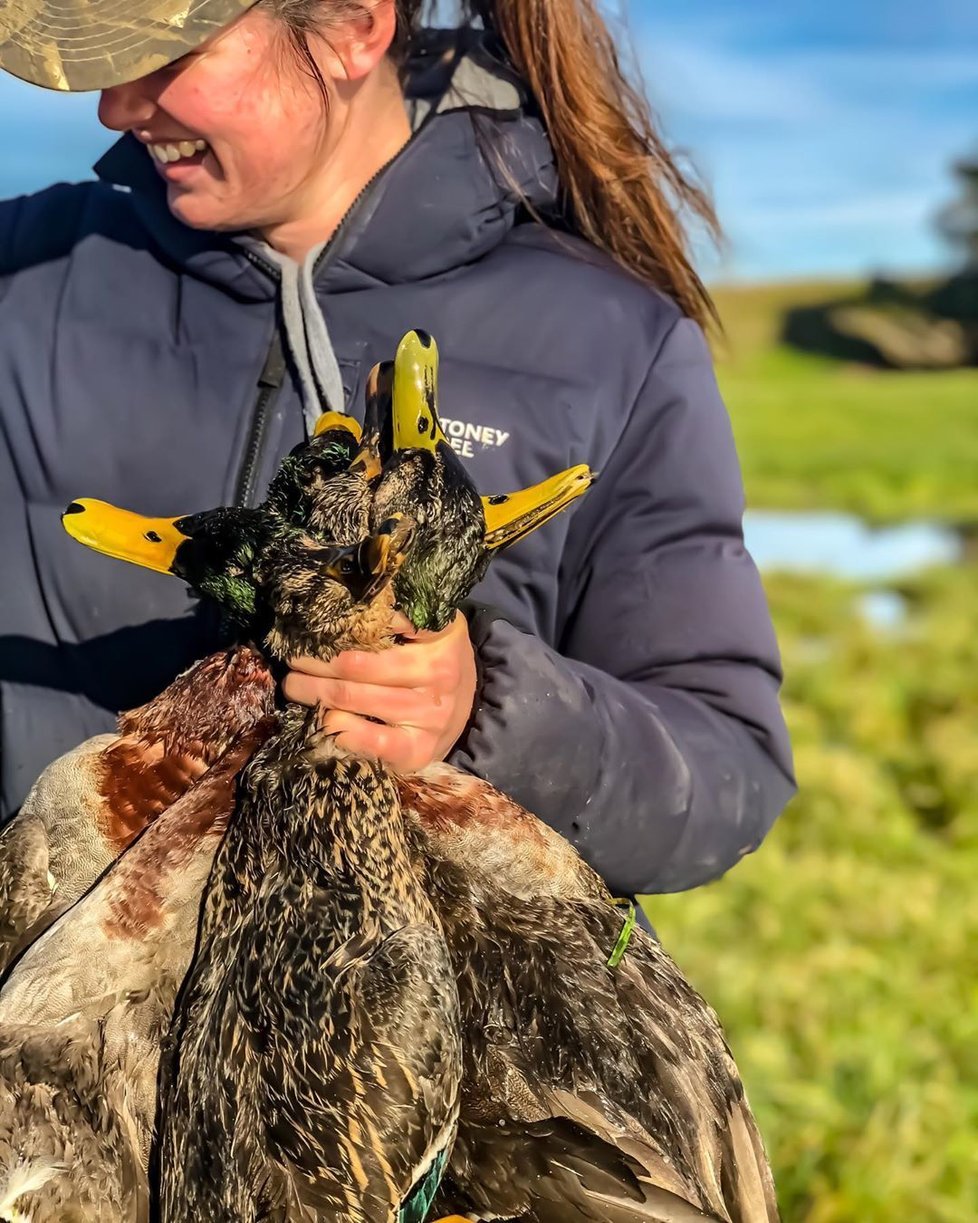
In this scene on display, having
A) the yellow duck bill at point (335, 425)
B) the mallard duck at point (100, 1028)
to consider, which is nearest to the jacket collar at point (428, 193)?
the yellow duck bill at point (335, 425)

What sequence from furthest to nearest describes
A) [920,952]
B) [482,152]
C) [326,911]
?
[920,952]
[482,152]
[326,911]

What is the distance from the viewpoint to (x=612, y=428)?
7.47 ft

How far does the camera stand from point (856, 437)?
21969 millimetres

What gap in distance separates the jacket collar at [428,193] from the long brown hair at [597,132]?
0.05 metres

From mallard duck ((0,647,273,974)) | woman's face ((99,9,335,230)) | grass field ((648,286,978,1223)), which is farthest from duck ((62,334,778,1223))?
grass field ((648,286,978,1223))

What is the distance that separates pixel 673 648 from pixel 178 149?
1051 mm

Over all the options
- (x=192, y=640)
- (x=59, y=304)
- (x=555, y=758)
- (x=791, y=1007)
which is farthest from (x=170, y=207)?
(x=791, y=1007)

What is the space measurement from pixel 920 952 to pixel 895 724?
7.92ft

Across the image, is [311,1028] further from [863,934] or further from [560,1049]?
[863,934]

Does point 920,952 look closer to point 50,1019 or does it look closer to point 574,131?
point 574,131

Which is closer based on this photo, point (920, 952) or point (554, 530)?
point (554, 530)

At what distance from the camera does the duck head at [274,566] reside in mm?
1631

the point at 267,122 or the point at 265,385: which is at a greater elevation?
the point at 267,122

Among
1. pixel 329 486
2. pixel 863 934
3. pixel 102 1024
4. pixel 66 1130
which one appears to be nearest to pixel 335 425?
pixel 329 486
